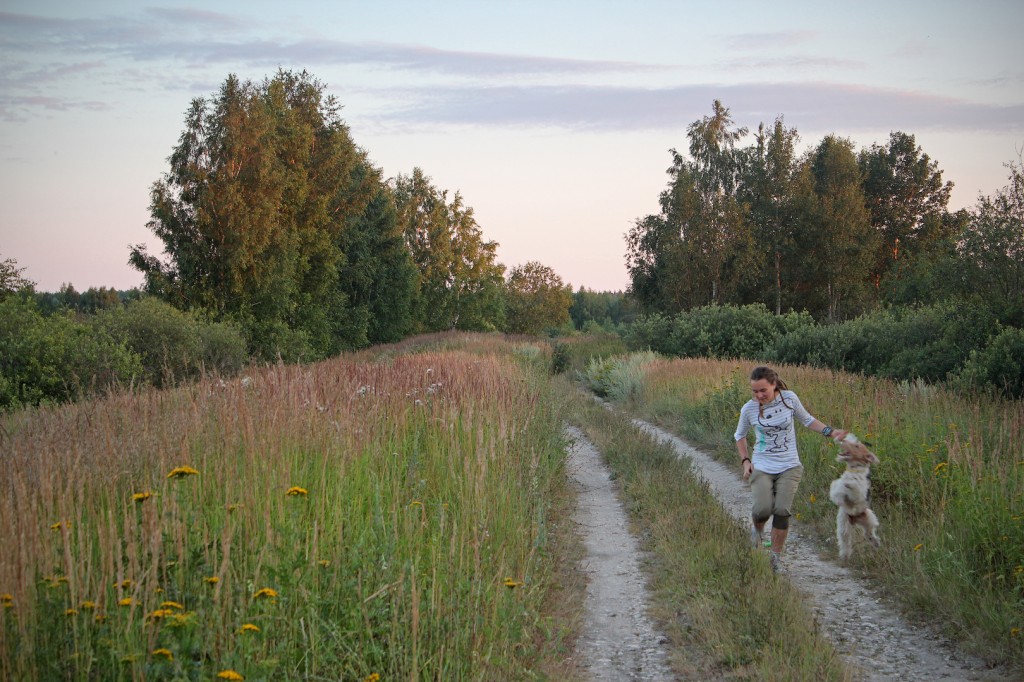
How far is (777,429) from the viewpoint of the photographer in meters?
7.13

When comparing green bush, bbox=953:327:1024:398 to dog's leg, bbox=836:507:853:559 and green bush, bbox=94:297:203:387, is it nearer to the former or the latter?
dog's leg, bbox=836:507:853:559

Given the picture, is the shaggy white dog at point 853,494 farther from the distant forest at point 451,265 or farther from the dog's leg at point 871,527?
the distant forest at point 451,265

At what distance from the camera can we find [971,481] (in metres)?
6.77

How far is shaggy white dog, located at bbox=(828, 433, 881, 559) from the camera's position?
6.71 metres

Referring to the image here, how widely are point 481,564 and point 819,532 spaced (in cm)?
476

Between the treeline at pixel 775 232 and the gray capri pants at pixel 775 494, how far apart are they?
117ft

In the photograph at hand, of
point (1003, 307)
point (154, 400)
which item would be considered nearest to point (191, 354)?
point (154, 400)

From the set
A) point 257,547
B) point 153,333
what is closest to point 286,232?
point 153,333

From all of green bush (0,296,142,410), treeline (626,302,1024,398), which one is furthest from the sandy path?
green bush (0,296,142,410)

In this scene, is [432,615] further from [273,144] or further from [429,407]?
[273,144]

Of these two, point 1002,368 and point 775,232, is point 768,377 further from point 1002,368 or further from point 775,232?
point 775,232

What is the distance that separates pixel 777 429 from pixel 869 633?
2.03 meters

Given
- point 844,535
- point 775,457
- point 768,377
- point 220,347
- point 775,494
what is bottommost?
point 220,347

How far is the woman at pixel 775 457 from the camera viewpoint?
700 cm
